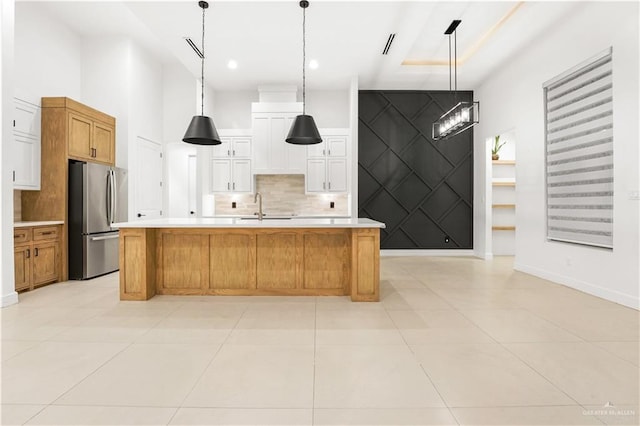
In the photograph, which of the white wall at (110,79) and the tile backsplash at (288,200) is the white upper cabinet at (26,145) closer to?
the white wall at (110,79)

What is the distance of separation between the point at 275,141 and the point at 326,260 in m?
3.56

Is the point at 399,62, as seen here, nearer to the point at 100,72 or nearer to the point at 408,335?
the point at 408,335

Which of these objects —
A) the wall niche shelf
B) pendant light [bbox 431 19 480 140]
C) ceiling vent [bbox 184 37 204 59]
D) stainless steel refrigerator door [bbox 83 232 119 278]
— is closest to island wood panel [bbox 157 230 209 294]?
stainless steel refrigerator door [bbox 83 232 119 278]

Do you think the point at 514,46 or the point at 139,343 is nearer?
the point at 139,343

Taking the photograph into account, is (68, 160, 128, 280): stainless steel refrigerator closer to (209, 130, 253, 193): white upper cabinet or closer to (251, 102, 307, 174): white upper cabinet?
(209, 130, 253, 193): white upper cabinet

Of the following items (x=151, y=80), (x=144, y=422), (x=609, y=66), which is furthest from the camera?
(x=151, y=80)

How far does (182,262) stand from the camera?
4.11m

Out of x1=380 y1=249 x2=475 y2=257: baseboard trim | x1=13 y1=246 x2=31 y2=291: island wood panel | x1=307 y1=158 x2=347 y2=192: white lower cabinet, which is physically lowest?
x1=380 y1=249 x2=475 y2=257: baseboard trim

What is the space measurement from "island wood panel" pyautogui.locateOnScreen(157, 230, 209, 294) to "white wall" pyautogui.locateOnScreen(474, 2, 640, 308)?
4691mm

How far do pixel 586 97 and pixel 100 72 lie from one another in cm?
754

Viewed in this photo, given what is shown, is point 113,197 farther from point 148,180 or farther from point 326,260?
point 326,260

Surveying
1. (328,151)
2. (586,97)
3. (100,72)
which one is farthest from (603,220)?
(100,72)

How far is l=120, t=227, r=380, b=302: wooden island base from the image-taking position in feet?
13.3

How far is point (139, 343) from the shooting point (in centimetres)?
266
